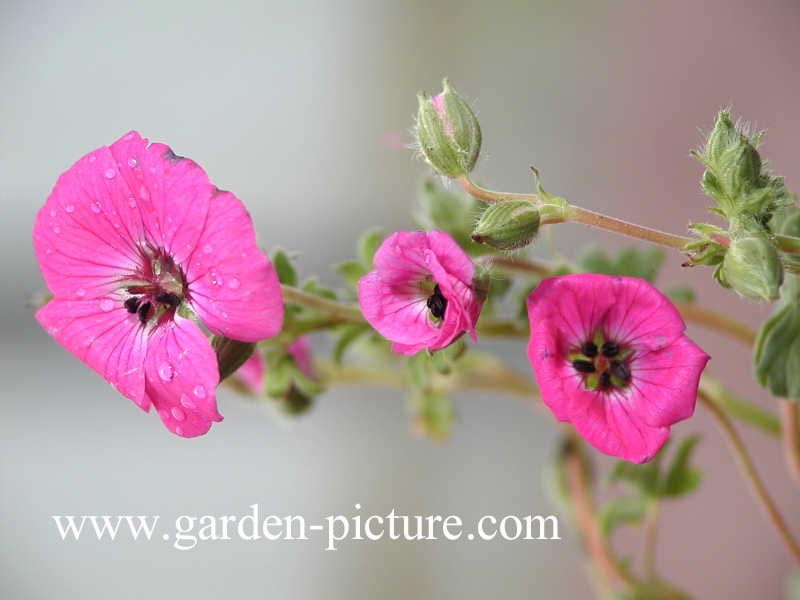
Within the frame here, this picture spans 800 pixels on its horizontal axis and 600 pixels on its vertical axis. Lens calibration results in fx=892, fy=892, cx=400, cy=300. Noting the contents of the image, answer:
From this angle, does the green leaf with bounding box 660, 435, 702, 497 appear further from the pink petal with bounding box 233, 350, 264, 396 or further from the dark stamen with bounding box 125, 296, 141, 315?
the dark stamen with bounding box 125, 296, 141, 315

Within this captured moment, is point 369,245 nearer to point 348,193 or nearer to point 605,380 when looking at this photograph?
point 605,380

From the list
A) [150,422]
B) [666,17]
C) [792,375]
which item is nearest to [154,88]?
[150,422]

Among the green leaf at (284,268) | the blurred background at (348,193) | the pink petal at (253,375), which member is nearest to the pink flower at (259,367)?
the pink petal at (253,375)

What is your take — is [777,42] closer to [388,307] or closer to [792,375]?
[792,375]

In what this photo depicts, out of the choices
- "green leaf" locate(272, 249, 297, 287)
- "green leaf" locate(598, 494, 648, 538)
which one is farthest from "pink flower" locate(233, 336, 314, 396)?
"green leaf" locate(598, 494, 648, 538)

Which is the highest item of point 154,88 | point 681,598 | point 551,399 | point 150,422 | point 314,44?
point 314,44

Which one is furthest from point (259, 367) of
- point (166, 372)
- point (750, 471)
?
point (750, 471)
